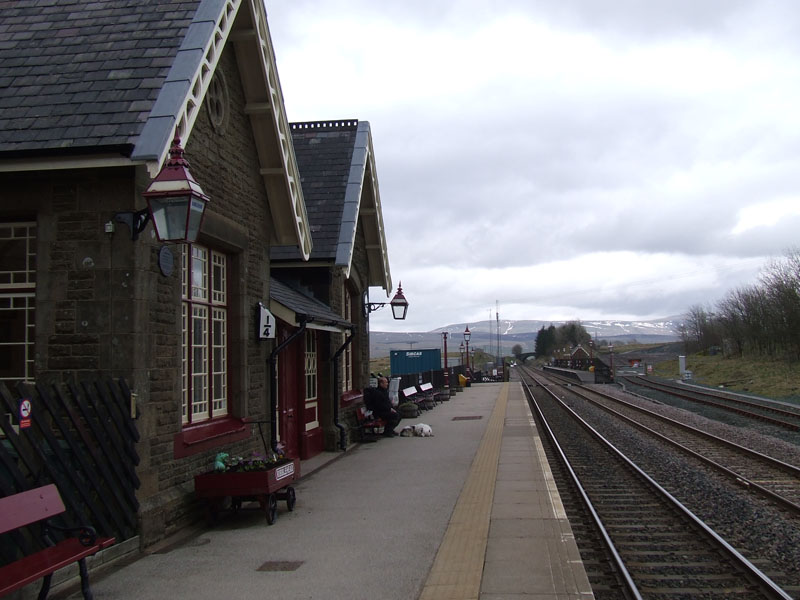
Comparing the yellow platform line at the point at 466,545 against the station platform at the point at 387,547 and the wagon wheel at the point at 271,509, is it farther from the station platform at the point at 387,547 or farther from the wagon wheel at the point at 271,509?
the wagon wheel at the point at 271,509

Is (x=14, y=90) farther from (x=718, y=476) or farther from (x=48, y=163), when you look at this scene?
(x=718, y=476)

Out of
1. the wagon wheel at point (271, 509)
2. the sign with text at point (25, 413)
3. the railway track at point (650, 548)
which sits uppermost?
the sign with text at point (25, 413)

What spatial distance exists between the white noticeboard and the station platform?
2280 millimetres

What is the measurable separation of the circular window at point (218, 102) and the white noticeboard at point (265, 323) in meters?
2.52

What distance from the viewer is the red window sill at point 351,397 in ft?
51.7

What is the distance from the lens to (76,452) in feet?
20.4

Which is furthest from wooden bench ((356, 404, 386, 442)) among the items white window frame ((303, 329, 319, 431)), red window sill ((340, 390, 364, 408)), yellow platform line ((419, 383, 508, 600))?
yellow platform line ((419, 383, 508, 600))

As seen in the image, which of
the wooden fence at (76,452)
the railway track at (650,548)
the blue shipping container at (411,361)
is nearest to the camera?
the wooden fence at (76,452)

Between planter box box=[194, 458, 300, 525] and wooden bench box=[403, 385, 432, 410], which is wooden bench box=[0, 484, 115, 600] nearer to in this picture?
planter box box=[194, 458, 300, 525]

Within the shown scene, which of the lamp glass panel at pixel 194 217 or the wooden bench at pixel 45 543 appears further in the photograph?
the lamp glass panel at pixel 194 217

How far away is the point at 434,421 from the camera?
71.8ft

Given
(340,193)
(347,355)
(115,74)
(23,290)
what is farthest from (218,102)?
(347,355)

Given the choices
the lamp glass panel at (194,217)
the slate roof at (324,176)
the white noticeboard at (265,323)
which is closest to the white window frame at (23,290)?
the lamp glass panel at (194,217)

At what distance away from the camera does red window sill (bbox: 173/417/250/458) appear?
7949mm
